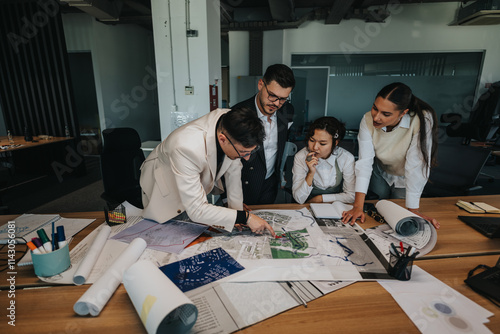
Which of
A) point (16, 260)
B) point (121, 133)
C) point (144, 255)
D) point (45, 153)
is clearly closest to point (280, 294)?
point (144, 255)

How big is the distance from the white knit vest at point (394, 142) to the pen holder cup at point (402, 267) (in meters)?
0.88

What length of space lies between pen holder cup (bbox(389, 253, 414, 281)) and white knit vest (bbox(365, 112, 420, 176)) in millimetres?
875

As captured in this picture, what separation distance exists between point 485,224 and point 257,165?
46.9 inches

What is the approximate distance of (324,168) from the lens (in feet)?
5.97

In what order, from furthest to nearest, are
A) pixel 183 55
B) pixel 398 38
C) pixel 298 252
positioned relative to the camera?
pixel 398 38, pixel 183 55, pixel 298 252

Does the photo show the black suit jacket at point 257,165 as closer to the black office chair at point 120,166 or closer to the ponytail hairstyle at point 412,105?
the ponytail hairstyle at point 412,105

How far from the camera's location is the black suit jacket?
1.74m

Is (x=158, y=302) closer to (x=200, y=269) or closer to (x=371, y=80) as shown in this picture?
(x=200, y=269)

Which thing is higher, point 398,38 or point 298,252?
point 398,38

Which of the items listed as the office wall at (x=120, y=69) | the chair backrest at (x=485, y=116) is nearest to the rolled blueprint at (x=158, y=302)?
the chair backrest at (x=485, y=116)

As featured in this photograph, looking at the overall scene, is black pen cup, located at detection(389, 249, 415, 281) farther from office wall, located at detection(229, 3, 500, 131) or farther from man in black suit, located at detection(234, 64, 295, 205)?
office wall, located at detection(229, 3, 500, 131)

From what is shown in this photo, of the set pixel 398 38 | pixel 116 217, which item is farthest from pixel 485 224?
pixel 398 38

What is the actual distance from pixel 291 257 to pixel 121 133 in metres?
1.61

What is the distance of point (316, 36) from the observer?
545cm
